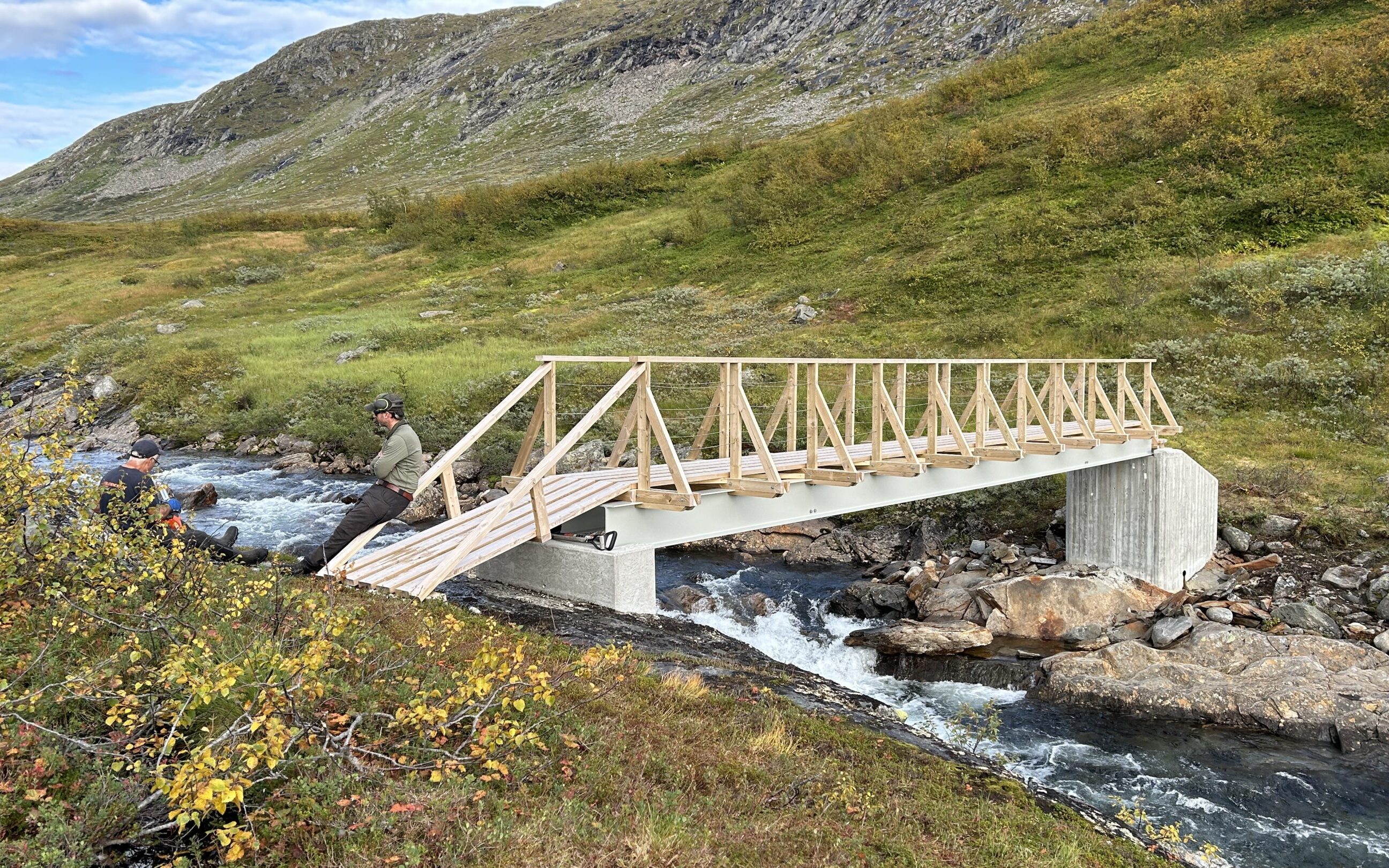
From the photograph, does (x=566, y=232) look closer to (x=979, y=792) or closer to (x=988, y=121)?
(x=988, y=121)

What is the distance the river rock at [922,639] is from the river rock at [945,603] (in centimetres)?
78

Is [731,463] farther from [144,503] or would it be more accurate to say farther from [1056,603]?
[1056,603]

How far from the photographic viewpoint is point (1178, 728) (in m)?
10.9

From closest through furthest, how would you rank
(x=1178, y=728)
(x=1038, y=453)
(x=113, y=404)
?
(x=1178, y=728) < (x=1038, y=453) < (x=113, y=404)

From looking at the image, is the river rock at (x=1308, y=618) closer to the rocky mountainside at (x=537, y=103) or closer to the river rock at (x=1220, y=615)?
the river rock at (x=1220, y=615)

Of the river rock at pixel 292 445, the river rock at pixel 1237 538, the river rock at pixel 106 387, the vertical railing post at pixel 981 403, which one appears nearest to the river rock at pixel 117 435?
the river rock at pixel 106 387

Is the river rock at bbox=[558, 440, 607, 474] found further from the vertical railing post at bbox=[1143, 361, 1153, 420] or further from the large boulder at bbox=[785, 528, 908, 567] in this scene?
the vertical railing post at bbox=[1143, 361, 1153, 420]

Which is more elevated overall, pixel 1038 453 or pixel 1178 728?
pixel 1038 453

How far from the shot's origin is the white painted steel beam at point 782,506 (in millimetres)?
10141

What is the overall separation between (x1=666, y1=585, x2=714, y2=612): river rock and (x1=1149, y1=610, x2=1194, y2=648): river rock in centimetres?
744

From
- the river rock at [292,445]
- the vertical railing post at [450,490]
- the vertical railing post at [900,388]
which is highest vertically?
the vertical railing post at [900,388]

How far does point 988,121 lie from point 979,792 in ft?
164

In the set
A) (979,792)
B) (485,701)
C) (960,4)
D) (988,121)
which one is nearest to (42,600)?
(485,701)

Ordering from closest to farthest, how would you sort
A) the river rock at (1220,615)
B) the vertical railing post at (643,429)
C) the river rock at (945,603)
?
the vertical railing post at (643,429) → the river rock at (1220,615) → the river rock at (945,603)
